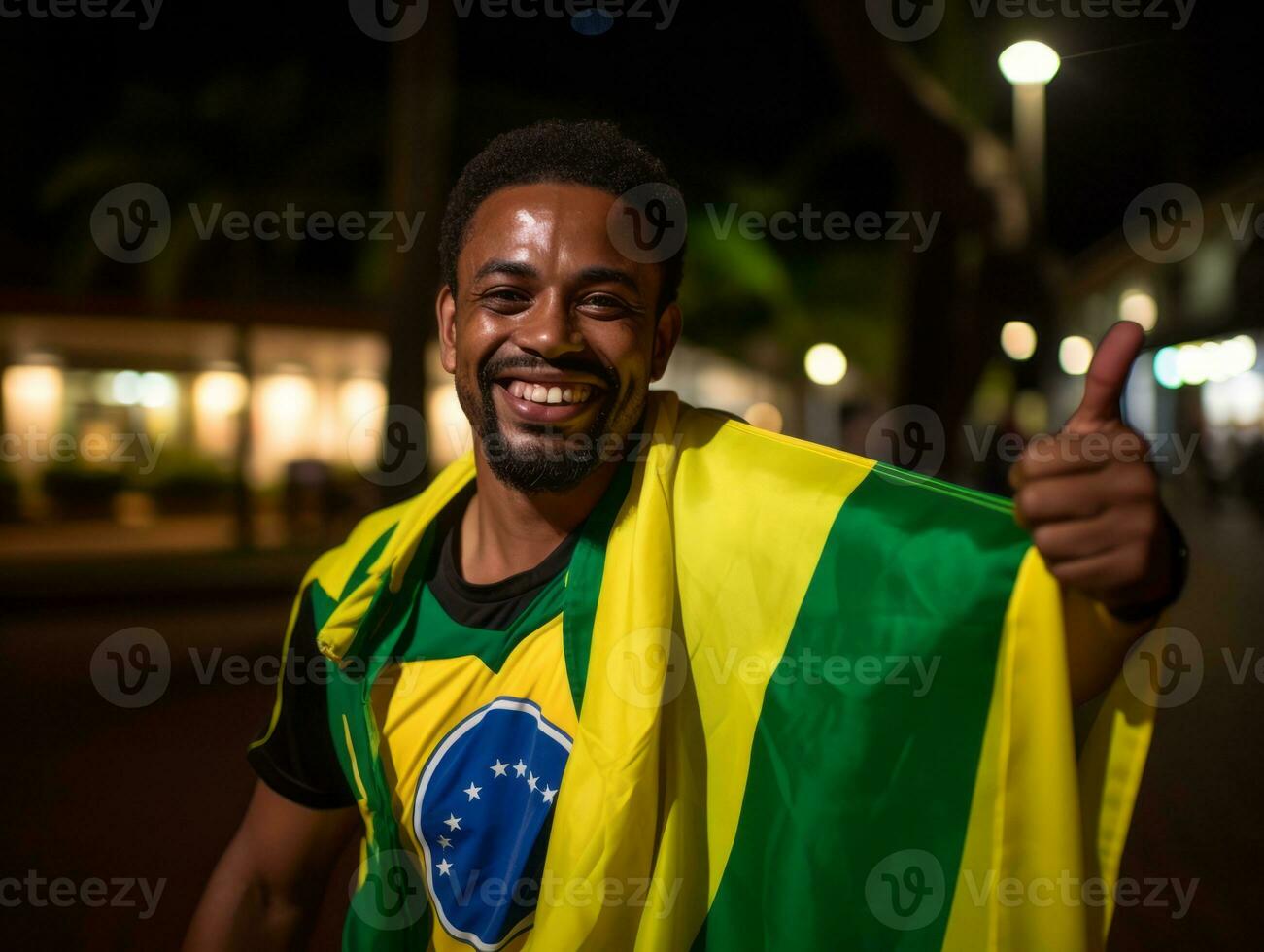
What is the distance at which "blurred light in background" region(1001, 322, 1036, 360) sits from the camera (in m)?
6.64

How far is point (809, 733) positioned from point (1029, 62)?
4.96 metres

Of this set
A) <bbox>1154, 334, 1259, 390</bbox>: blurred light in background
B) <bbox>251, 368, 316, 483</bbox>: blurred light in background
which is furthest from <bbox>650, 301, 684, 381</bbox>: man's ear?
<bbox>251, 368, 316, 483</bbox>: blurred light in background

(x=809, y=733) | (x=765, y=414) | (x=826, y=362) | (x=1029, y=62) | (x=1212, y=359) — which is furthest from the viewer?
A: (x=765, y=414)

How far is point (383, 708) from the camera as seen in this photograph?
170 cm

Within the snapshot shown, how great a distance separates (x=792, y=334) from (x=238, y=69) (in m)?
14.4

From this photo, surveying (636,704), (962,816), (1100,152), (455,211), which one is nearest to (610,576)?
(636,704)

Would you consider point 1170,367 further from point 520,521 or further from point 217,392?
point 217,392

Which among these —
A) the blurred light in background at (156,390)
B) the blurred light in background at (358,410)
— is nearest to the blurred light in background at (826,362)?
the blurred light in background at (358,410)

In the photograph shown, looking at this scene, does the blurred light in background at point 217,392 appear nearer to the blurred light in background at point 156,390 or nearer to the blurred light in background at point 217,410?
the blurred light in background at point 217,410

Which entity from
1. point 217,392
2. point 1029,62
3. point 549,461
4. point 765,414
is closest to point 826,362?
point 1029,62

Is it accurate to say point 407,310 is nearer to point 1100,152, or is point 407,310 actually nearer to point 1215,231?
point 1100,152

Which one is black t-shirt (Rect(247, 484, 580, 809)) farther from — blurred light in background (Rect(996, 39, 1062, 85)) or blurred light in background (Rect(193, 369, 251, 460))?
blurred light in background (Rect(193, 369, 251, 460))

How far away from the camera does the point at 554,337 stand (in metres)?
1.58

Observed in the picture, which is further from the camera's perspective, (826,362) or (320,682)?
(826,362)
